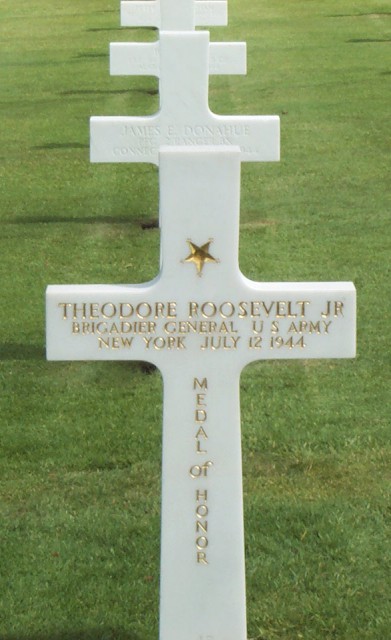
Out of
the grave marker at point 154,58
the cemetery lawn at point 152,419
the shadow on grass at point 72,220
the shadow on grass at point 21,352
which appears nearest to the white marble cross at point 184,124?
the cemetery lawn at point 152,419

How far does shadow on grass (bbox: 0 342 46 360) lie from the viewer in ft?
29.4

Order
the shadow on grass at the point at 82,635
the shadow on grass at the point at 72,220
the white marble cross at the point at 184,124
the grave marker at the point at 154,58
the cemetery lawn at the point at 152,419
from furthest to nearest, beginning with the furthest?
the grave marker at the point at 154,58
the shadow on grass at the point at 72,220
the white marble cross at the point at 184,124
the cemetery lawn at the point at 152,419
the shadow on grass at the point at 82,635

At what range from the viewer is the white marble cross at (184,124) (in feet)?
32.2

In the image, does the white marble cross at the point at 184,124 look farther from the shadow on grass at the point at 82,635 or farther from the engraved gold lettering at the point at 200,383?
the engraved gold lettering at the point at 200,383

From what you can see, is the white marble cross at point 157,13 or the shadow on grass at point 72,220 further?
the white marble cross at point 157,13

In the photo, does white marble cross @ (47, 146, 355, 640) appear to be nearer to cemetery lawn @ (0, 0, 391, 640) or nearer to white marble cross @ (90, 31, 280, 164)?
cemetery lawn @ (0, 0, 391, 640)

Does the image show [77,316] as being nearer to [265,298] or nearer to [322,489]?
[265,298]

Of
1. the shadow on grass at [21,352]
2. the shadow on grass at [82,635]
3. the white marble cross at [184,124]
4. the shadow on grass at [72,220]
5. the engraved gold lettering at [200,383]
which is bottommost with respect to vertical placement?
the shadow on grass at [82,635]

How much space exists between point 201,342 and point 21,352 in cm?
395

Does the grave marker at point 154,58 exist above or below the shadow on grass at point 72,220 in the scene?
above

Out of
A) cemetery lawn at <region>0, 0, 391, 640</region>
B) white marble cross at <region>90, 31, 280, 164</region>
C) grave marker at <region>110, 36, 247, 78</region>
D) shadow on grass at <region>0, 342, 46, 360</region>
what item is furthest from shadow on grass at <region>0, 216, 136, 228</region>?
shadow on grass at <region>0, 342, 46, 360</region>

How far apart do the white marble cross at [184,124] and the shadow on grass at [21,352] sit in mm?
1736

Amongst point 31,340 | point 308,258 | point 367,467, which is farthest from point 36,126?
point 367,467

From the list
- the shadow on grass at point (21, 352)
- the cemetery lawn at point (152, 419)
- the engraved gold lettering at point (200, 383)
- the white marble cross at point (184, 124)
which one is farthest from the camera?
the white marble cross at point (184, 124)
